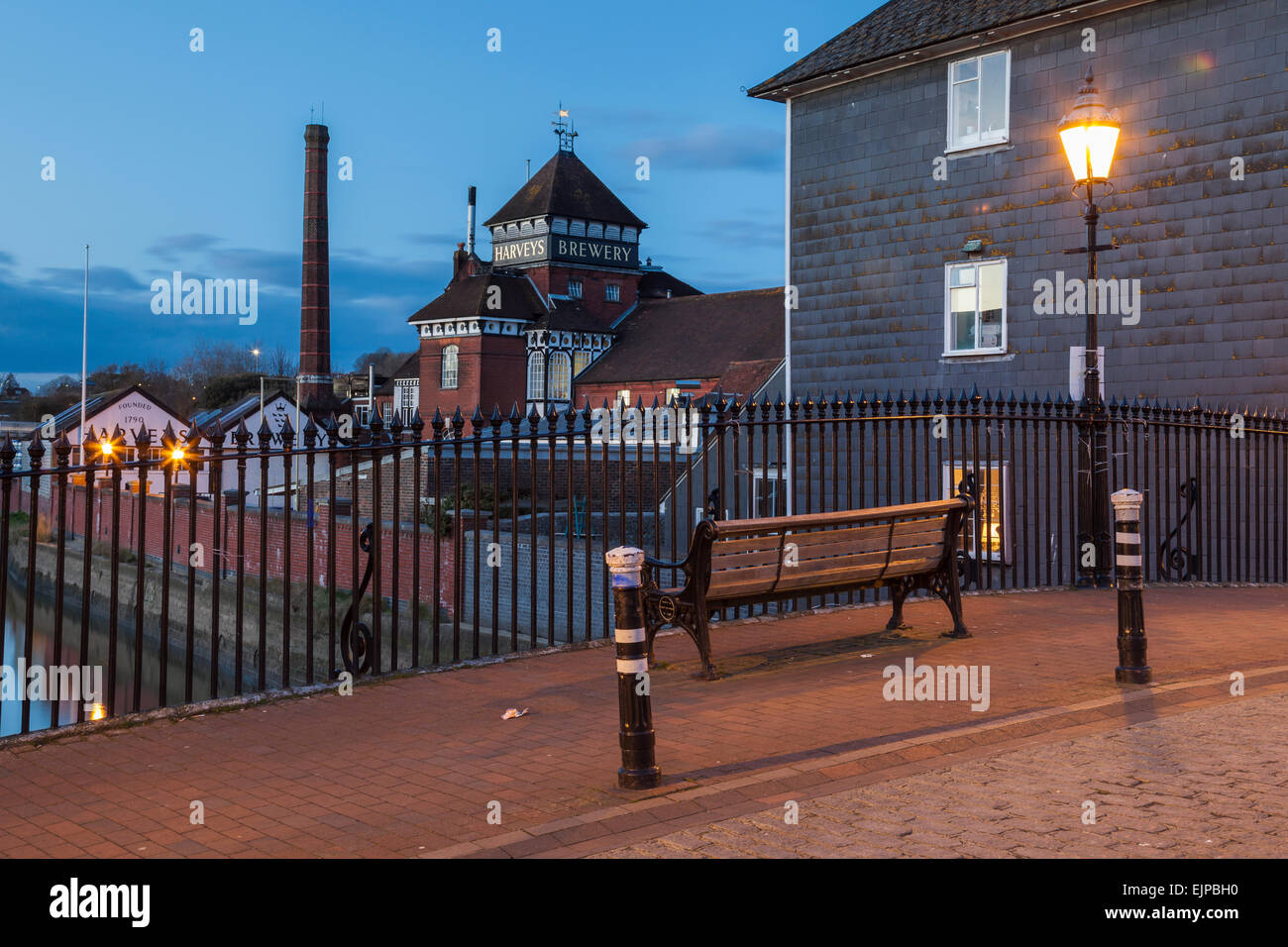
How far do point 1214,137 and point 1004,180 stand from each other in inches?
140

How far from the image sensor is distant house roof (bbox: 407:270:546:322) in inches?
2373

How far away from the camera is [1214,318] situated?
1828cm

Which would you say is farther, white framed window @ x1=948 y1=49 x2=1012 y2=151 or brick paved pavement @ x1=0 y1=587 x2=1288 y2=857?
white framed window @ x1=948 y1=49 x2=1012 y2=151

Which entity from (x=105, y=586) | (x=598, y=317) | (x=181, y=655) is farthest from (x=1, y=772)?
(x=598, y=317)

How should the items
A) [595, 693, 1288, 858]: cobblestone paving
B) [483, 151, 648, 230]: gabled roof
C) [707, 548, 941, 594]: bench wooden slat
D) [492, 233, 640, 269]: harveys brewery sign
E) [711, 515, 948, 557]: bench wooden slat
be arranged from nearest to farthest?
[595, 693, 1288, 858]: cobblestone paving, [711, 515, 948, 557]: bench wooden slat, [707, 548, 941, 594]: bench wooden slat, [492, 233, 640, 269]: harveys brewery sign, [483, 151, 648, 230]: gabled roof

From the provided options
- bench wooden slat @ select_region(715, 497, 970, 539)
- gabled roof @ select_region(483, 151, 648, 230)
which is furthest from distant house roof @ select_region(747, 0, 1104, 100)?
gabled roof @ select_region(483, 151, 648, 230)

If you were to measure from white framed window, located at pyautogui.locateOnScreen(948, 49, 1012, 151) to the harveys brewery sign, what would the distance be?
43094 mm

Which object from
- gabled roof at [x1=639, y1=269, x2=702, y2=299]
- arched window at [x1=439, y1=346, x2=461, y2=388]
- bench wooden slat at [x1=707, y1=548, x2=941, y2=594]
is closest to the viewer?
bench wooden slat at [x1=707, y1=548, x2=941, y2=594]

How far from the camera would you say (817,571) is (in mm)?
9070

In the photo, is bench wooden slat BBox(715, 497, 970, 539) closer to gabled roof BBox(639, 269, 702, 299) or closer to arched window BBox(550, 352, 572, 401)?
arched window BBox(550, 352, 572, 401)

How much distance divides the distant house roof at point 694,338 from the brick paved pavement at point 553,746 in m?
40.4

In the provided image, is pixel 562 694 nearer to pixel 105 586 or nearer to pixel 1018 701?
pixel 1018 701

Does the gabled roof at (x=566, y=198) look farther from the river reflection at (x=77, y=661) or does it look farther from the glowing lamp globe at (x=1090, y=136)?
the glowing lamp globe at (x=1090, y=136)

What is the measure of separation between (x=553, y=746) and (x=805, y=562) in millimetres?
2966
